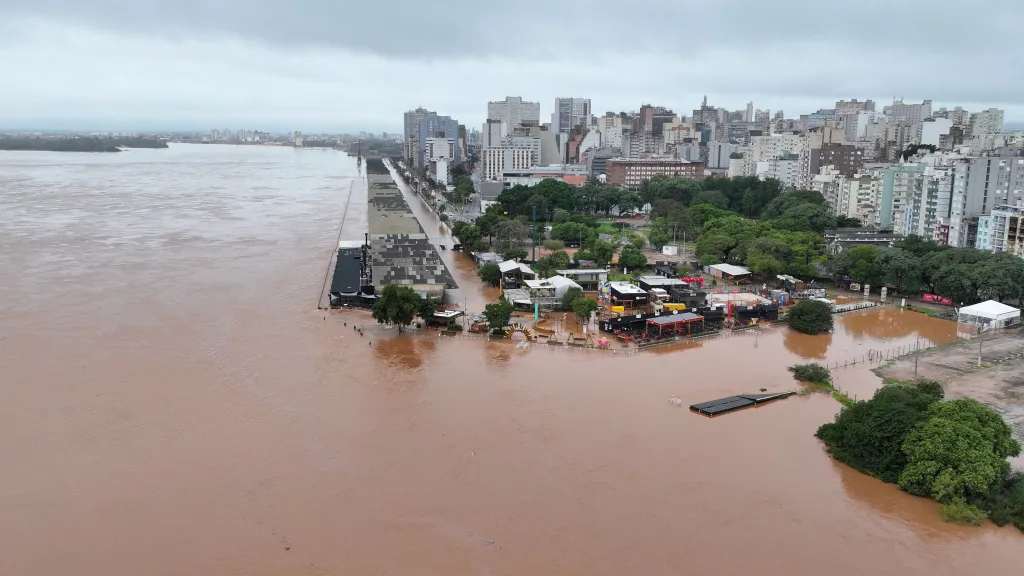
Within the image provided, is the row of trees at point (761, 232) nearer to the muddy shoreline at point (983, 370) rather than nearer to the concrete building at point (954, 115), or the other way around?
the muddy shoreline at point (983, 370)

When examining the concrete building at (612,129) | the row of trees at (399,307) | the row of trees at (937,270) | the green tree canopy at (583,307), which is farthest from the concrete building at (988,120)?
the row of trees at (399,307)

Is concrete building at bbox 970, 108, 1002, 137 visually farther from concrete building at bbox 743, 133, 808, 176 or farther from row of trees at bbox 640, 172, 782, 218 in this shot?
row of trees at bbox 640, 172, 782, 218

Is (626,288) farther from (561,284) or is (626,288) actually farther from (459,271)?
(459,271)

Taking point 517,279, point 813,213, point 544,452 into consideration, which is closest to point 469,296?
point 517,279

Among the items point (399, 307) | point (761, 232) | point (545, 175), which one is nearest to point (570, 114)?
point (545, 175)

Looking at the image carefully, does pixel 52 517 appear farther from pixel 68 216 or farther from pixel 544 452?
pixel 68 216

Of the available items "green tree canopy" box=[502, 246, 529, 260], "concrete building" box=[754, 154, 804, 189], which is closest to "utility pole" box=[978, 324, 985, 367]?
"green tree canopy" box=[502, 246, 529, 260]
